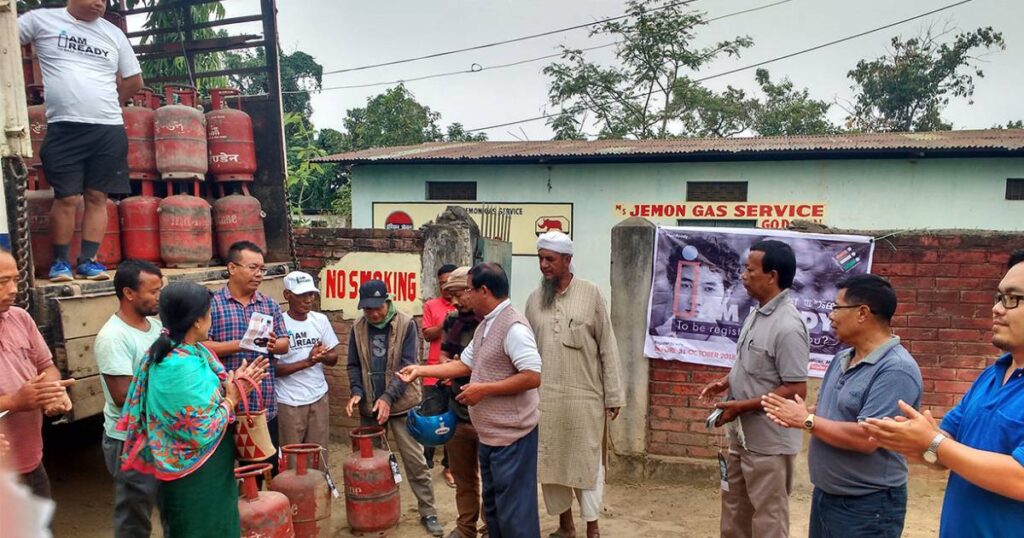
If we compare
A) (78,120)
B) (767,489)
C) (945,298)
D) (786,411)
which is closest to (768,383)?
(767,489)

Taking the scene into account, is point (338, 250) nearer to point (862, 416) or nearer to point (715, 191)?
point (862, 416)

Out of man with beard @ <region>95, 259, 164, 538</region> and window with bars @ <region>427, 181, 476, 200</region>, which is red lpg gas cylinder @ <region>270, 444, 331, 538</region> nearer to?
man with beard @ <region>95, 259, 164, 538</region>

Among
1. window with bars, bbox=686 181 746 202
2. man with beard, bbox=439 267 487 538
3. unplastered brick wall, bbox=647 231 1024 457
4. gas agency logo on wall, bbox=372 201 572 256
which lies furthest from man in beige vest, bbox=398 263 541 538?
window with bars, bbox=686 181 746 202

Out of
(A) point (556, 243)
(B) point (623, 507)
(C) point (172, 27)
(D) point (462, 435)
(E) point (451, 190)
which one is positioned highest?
(C) point (172, 27)

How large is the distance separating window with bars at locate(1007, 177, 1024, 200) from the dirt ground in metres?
8.22

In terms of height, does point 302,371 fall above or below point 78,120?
below

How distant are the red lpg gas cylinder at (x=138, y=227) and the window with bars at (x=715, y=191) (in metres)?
9.23

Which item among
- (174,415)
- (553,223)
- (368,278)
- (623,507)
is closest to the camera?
(174,415)

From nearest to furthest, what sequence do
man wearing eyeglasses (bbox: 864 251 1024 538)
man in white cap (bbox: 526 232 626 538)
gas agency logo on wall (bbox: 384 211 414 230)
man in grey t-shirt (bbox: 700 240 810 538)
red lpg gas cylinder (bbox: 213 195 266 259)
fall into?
man wearing eyeglasses (bbox: 864 251 1024 538) < man in grey t-shirt (bbox: 700 240 810 538) < man in white cap (bbox: 526 232 626 538) < red lpg gas cylinder (bbox: 213 195 266 259) < gas agency logo on wall (bbox: 384 211 414 230)

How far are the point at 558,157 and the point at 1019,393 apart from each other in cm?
1044

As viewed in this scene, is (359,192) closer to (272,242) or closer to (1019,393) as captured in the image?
(272,242)

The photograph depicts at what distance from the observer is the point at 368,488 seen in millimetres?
4055

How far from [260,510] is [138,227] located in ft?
8.29

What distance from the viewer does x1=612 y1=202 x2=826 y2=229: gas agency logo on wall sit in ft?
37.1
